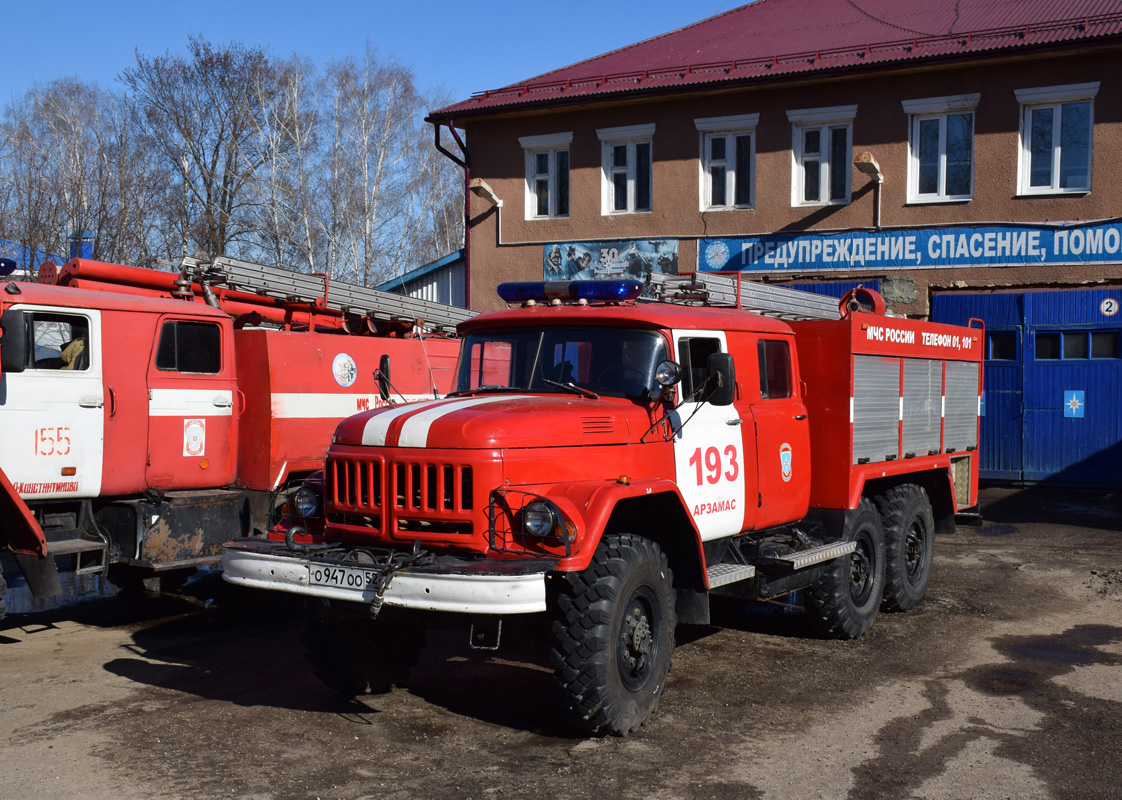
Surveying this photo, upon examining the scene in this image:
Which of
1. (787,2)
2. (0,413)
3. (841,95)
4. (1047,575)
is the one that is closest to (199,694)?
(0,413)

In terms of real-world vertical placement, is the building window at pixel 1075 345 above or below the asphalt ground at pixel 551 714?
above

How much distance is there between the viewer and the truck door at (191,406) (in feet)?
26.9

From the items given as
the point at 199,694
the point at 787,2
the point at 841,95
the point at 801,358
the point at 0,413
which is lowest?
the point at 199,694

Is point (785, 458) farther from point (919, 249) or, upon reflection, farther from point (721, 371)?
point (919, 249)

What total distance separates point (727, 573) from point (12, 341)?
5111 millimetres

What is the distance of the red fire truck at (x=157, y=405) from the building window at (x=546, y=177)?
Answer: 11337 millimetres

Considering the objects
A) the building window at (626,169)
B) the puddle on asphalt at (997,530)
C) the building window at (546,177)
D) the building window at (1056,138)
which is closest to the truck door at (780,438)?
the puddle on asphalt at (997,530)

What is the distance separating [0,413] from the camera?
23.9 ft

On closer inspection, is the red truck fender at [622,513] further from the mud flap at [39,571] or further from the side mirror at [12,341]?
the side mirror at [12,341]

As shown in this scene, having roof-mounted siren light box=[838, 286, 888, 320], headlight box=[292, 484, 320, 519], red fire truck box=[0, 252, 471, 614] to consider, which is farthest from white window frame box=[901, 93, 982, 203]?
headlight box=[292, 484, 320, 519]

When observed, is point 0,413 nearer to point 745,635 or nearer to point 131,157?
point 745,635

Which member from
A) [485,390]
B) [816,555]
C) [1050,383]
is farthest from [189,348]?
[1050,383]

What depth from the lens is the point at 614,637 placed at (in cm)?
531

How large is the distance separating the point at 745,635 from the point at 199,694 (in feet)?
13.2
